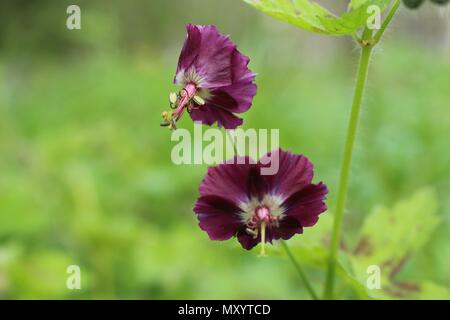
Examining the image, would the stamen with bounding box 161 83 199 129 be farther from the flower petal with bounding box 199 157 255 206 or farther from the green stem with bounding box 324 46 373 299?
the green stem with bounding box 324 46 373 299

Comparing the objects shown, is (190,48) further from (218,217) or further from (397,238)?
(397,238)

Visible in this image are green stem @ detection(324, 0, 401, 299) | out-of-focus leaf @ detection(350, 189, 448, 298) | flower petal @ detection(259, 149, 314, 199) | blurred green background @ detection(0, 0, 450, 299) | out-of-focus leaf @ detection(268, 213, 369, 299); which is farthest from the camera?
blurred green background @ detection(0, 0, 450, 299)

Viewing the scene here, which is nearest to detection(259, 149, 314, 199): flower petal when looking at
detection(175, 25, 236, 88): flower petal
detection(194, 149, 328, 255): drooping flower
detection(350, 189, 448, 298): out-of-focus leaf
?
detection(194, 149, 328, 255): drooping flower

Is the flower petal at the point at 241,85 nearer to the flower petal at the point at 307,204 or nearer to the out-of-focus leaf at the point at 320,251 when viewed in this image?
the flower petal at the point at 307,204

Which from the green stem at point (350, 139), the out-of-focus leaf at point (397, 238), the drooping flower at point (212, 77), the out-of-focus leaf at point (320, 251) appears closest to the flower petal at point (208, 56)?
the drooping flower at point (212, 77)

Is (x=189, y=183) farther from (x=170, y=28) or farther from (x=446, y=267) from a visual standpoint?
(x=170, y=28)
